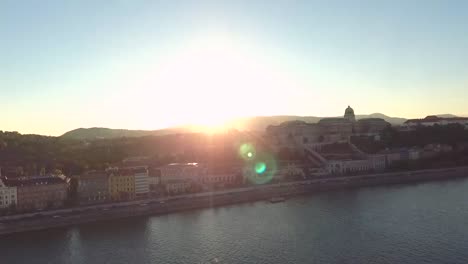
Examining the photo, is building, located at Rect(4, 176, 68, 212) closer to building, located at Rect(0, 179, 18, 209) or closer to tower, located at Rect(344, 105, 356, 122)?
building, located at Rect(0, 179, 18, 209)

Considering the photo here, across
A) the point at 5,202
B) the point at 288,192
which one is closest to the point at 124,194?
the point at 5,202

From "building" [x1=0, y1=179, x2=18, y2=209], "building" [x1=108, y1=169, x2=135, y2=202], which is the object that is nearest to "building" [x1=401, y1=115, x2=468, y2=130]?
"building" [x1=108, y1=169, x2=135, y2=202]

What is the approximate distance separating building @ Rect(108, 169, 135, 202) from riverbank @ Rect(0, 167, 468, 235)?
2380 millimetres

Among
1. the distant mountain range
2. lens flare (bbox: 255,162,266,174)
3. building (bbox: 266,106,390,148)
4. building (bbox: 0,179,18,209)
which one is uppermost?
the distant mountain range

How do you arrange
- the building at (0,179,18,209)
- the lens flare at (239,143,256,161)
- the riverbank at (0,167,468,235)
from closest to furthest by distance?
1. the riverbank at (0,167,468,235)
2. the building at (0,179,18,209)
3. the lens flare at (239,143,256,161)

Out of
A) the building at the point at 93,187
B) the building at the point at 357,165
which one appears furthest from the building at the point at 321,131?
the building at the point at 93,187

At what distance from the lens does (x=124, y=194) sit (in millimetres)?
25891

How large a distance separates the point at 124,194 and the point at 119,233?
701 cm

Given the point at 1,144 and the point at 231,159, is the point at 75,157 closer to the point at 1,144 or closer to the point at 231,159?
the point at 1,144

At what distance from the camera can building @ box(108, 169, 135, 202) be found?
2583 centimetres

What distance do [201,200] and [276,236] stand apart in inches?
322

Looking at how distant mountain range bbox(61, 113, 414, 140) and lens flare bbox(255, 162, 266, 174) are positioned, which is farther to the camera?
distant mountain range bbox(61, 113, 414, 140)

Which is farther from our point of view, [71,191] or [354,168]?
[354,168]

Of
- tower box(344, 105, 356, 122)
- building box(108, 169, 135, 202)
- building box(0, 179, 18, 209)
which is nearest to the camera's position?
building box(0, 179, 18, 209)
